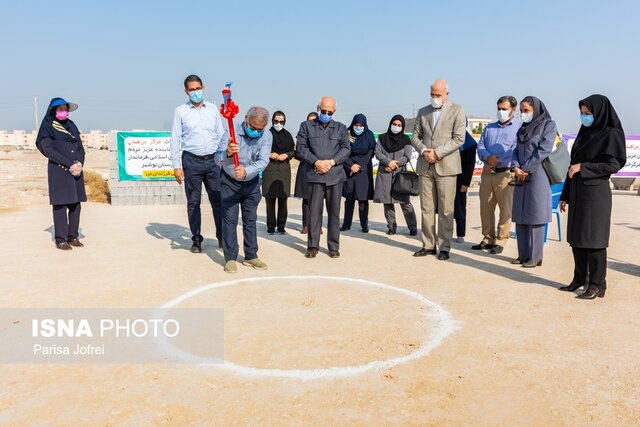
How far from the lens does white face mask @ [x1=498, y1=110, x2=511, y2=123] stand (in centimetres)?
706

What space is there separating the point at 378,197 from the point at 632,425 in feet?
20.4

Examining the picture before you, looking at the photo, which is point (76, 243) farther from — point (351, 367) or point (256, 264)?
point (351, 367)

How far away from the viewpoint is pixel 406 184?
847 centimetres

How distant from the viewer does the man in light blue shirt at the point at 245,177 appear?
19.7ft

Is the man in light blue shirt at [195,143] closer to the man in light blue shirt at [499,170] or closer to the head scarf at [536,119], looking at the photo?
the man in light blue shirt at [499,170]

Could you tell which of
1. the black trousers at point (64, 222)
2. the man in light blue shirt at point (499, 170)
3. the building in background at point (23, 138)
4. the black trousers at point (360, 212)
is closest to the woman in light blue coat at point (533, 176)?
the man in light blue shirt at point (499, 170)

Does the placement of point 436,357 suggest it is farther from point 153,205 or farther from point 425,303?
point 153,205

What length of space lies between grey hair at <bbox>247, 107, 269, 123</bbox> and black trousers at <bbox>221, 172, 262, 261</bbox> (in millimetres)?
728

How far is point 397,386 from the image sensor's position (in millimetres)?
3195

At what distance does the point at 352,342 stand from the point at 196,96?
4401mm

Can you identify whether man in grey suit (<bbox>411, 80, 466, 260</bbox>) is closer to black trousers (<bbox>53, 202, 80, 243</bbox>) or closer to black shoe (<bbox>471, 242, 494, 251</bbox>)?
black shoe (<bbox>471, 242, 494, 251</bbox>)

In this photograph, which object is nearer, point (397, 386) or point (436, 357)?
point (397, 386)

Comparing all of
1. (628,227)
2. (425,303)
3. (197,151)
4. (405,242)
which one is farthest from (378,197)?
(628,227)

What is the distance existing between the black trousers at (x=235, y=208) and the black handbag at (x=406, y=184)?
9.64 ft
